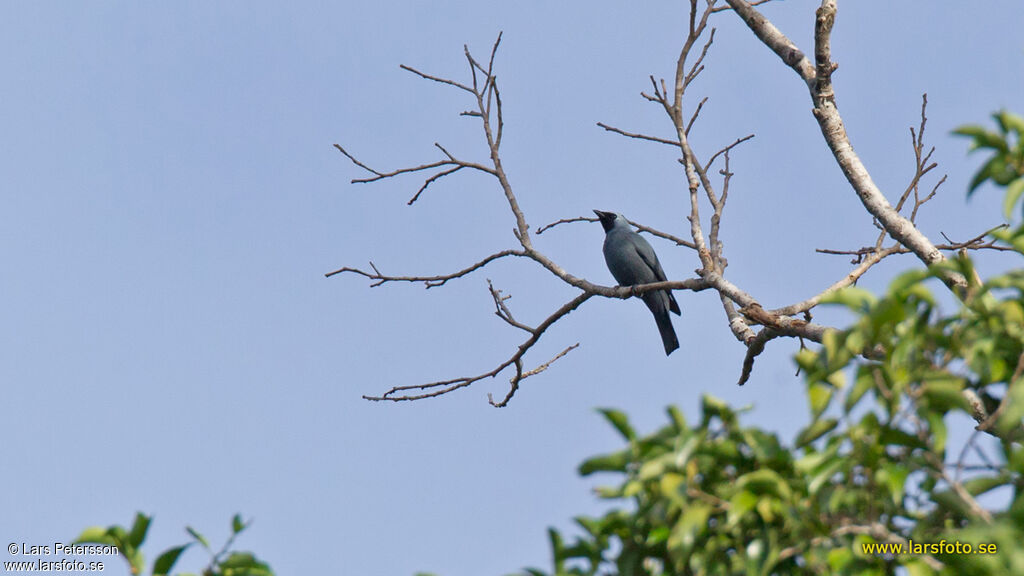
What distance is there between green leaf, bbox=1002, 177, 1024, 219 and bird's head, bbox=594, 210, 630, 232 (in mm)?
8510

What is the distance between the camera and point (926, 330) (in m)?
2.36

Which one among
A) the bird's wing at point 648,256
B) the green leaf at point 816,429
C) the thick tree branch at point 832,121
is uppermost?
the bird's wing at point 648,256

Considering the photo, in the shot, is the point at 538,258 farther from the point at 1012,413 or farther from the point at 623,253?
the point at 1012,413

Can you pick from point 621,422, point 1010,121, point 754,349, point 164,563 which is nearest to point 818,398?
point 621,422

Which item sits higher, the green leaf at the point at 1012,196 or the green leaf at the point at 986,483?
the green leaf at the point at 1012,196

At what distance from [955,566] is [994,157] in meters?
1.08

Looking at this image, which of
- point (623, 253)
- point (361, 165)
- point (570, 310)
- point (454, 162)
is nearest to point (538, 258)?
point (570, 310)

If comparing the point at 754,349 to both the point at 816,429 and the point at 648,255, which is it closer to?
the point at 816,429

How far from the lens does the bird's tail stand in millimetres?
9641

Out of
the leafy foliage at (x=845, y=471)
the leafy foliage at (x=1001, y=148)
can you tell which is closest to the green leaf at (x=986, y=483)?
the leafy foliage at (x=845, y=471)

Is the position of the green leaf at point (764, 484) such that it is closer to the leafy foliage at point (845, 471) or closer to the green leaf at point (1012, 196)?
the leafy foliage at point (845, 471)

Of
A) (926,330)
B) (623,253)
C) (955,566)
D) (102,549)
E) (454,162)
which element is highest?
(623,253)

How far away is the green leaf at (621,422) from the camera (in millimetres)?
2238

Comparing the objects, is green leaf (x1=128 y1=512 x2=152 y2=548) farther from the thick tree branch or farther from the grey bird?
the grey bird
